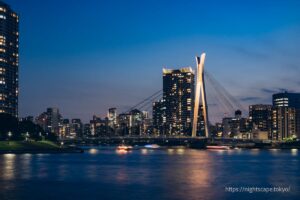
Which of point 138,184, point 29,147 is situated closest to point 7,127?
point 29,147

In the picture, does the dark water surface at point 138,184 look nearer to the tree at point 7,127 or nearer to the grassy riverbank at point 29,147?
the grassy riverbank at point 29,147

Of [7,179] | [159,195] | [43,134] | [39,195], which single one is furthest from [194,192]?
[43,134]

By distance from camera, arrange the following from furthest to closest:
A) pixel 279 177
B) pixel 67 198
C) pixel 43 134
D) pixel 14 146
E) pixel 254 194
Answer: pixel 43 134 < pixel 14 146 < pixel 279 177 < pixel 254 194 < pixel 67 198

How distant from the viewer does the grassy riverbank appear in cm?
12825

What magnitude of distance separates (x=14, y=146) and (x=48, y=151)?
485 inches

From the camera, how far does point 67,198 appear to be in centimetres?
4306

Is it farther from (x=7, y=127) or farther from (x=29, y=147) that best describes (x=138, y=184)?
(x=7, y=127)

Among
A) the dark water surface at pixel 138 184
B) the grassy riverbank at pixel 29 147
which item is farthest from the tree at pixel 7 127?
the dark water surface at pixel 138 184

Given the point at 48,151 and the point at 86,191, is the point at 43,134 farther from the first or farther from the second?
the point at 86,191

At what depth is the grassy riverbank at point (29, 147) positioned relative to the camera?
5049 inches

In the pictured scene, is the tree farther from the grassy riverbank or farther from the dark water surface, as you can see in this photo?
the dark water surface

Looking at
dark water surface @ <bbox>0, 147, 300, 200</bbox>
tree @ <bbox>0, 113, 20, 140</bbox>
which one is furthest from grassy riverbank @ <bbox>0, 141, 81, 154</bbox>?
dark water surface @ <bbox>0, 147, 300, 200</bbox>

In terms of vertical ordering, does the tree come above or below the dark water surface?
above

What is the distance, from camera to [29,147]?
13788cm
